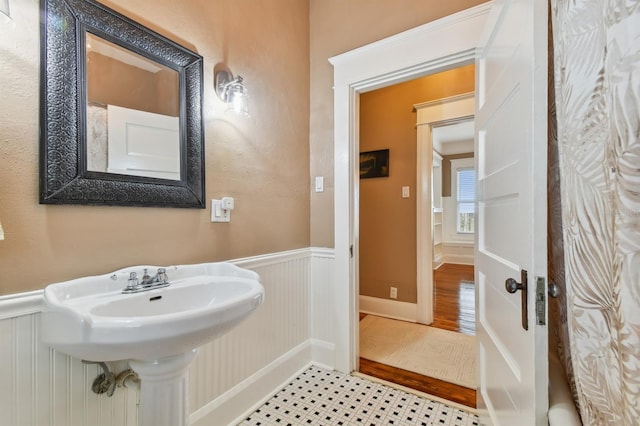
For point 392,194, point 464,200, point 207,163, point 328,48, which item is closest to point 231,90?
point 207,163

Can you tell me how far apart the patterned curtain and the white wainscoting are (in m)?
1.35

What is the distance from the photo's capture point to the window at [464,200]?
20.0ft

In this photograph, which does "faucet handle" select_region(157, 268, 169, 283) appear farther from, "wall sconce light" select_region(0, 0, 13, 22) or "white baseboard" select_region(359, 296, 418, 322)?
"white baseboard" select_region(359, 296, 418, 322)

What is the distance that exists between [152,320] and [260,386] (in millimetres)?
1209

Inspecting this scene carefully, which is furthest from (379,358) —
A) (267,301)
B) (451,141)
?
(451,141)

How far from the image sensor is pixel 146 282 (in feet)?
3.50

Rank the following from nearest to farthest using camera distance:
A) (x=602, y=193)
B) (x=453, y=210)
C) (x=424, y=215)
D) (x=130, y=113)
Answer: (x=602, y=193), (x=130, y=113), (x=424, y=215), (x=453, y=210)

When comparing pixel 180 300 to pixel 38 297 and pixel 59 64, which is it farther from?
pixel 59 64

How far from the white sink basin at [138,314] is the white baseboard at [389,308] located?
85.4 inches

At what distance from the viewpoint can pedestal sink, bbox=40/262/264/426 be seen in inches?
28.1

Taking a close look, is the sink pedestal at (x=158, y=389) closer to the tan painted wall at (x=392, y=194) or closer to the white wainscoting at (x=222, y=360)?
→ the white wainscoting at (x=222, y=360)

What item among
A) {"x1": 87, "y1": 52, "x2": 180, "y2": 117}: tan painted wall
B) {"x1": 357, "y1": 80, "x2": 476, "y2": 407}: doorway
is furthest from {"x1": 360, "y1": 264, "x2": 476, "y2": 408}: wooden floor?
{"x1": 87, "y1": 52, "x2": 180, "y2": 117}: tan painted wall

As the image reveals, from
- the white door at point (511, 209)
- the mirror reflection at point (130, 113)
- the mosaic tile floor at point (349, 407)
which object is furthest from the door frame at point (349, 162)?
the mirror reflection at point (130, 113)

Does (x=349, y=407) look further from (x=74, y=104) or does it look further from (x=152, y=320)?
(x=74, y=104)
